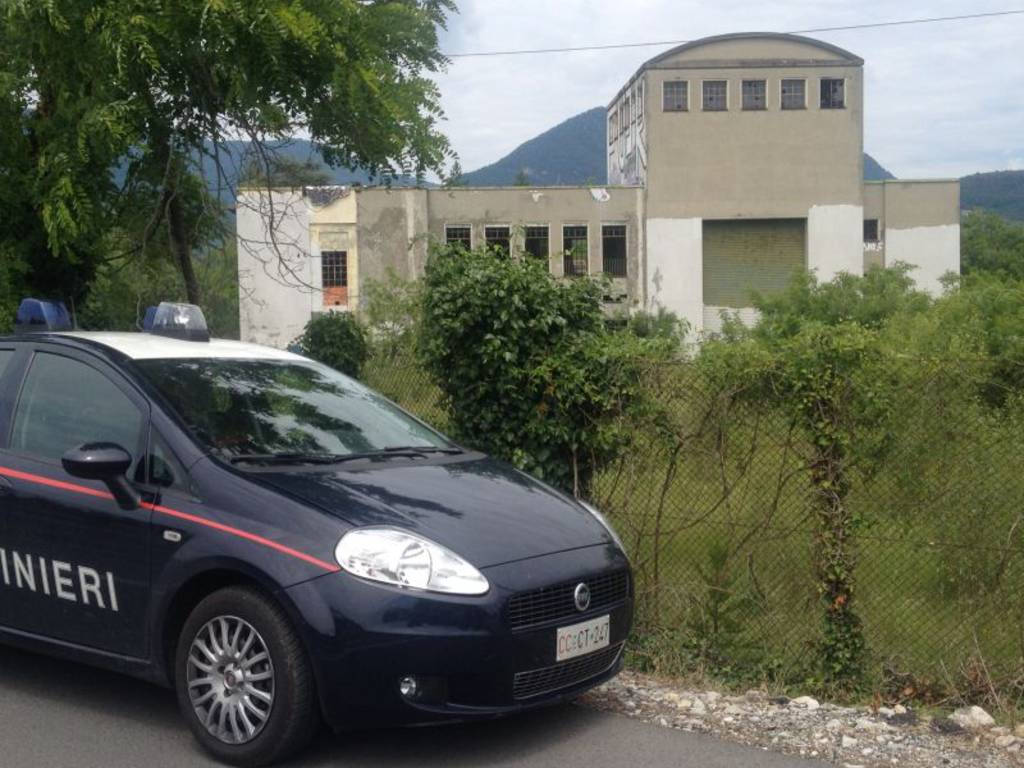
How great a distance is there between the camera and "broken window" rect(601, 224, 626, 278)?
57.9m

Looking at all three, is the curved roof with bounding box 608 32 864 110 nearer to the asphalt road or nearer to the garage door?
the garage door

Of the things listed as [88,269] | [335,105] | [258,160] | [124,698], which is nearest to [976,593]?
[124,698]

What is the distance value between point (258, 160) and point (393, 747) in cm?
730

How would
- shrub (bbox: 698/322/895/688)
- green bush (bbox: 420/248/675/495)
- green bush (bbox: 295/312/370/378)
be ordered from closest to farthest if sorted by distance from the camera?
1. shrub (bbox: 698/322/895/688)
2. green bush (bbox: 420/248/675/495)
3. green bush (bbox: 295/312/370/378)

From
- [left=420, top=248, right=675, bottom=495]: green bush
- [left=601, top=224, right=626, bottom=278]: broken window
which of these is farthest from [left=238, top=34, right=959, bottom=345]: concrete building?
[left=420, top=248, right=675, bottom=495]: green bush

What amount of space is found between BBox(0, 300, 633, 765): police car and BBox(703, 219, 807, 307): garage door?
176ft

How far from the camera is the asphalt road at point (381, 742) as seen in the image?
520cm

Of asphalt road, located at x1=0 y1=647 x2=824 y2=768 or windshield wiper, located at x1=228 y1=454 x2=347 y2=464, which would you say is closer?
asphalt road, located at x1=0 y1=647 x2=824 y2=768

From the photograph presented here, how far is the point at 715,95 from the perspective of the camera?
58406mm

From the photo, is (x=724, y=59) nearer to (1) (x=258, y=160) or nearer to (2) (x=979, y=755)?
(1) (x=258, y=160)

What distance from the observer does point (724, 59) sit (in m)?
58.3

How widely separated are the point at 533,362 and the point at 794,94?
5451 cm

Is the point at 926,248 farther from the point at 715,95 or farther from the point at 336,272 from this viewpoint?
the point at 336,272

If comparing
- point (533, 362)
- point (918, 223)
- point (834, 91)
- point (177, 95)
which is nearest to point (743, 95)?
point (834, 91)
